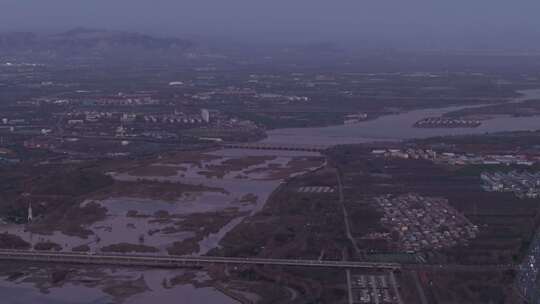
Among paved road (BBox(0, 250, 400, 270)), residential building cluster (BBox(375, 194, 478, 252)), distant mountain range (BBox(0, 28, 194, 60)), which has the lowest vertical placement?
A: distant mountain range (BBox(0, 28, 194, 60))

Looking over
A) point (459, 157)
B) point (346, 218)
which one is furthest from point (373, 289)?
point (459, 157)

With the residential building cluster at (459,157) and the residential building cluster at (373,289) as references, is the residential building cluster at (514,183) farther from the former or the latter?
the residential building cluster at (373,289)

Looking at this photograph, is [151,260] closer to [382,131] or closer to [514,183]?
[514,183]

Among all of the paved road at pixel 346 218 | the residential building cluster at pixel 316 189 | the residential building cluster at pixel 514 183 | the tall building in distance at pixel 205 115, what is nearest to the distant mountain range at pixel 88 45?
the tall building in distance at pixel 205 115

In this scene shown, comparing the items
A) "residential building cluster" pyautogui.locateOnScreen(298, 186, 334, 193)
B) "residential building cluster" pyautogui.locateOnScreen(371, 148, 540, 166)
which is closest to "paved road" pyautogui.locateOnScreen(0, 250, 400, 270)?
"residential building cluster" pyautogui.locateOnScreen(298, 186, 334, 193)

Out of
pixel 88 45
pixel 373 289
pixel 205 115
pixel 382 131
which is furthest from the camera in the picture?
pixel 88 45

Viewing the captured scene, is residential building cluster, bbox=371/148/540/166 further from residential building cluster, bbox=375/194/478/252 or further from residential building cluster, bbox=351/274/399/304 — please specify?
residential building cluster, bbox=351/274/399/304
